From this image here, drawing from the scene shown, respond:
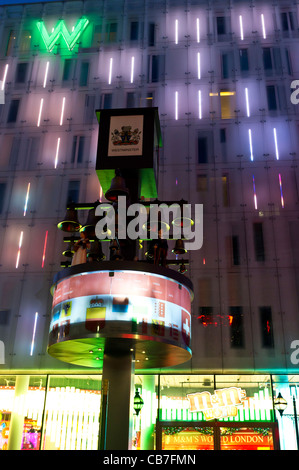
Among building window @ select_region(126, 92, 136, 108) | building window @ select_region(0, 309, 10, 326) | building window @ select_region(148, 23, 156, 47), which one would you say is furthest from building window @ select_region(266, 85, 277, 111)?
building window @ select_region(0, 309, 10, 326)

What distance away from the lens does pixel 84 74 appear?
2938 centimetres

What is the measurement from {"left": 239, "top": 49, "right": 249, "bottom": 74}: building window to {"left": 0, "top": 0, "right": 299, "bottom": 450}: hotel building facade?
0.08 meters

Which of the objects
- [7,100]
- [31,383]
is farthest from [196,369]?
[7,100]

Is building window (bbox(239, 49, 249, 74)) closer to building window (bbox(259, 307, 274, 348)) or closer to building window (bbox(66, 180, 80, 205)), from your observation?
building window (bbox(66, 180, 80, 205))

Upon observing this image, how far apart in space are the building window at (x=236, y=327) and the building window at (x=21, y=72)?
65.3ft

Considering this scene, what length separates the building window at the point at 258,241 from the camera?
2308 centimetres

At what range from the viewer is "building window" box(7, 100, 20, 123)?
28234 millimetres

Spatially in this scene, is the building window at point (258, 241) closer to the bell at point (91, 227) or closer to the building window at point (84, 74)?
the bell at point (91, 227)

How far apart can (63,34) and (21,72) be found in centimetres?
389

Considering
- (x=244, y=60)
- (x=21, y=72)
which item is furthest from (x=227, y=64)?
(x=21, y=72)
